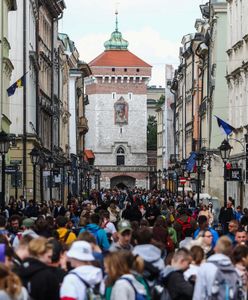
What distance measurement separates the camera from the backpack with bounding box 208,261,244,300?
11.4 meters

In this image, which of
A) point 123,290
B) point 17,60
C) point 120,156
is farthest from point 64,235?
point 120,156

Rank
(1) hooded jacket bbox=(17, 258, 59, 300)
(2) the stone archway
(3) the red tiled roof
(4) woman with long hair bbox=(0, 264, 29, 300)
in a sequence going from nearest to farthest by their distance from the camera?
(4) woman with long hair bbox=(0, 264, 29, 300) → (1) hooded jacket bbox=(17, 258, 59, 300) → (2) the stone archway → (3) the red tiled roof

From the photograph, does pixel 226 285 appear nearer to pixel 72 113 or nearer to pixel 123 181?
pixel 72 113

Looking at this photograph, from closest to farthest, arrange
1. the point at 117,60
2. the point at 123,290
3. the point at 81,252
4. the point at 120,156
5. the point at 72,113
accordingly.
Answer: the point at 123,290 → the point at 81,252 → the point at 72,113 → the point at 120,156 → the point at 117,60

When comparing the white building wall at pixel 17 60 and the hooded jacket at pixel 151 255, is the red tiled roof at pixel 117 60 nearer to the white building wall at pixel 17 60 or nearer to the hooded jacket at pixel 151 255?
the white building wall at pixel 17 60

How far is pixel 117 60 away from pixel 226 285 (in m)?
166

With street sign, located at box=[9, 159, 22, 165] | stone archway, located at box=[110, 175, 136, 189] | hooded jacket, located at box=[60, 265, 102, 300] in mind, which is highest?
street sign, located at box=[9, 159, 22, 165]

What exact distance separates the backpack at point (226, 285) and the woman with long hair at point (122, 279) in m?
0.67

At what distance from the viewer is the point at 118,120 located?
16738 cm

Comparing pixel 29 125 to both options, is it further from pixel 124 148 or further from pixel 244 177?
pixel 124 148

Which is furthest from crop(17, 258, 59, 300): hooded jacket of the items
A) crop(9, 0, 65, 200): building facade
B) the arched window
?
the arched window

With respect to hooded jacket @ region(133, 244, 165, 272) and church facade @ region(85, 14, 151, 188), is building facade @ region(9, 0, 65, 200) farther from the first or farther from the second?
church facade @ region(85, 14, 151, 188)

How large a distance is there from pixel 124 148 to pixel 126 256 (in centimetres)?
15876

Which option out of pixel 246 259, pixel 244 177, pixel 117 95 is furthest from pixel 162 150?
pixel 246 259
